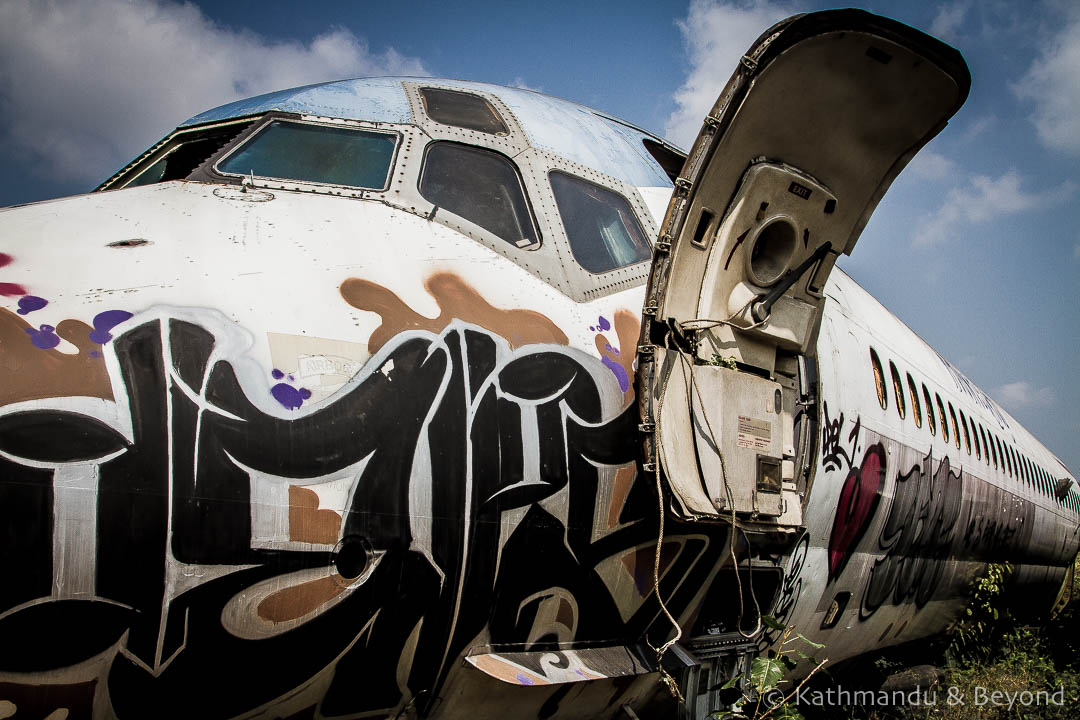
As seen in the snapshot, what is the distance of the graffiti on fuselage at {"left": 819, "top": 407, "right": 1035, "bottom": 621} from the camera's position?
18.8 ft

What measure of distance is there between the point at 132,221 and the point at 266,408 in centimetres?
116

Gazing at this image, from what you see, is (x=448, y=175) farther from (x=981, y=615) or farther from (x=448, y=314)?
(x=981, y=615)

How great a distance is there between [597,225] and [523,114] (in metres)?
0.94

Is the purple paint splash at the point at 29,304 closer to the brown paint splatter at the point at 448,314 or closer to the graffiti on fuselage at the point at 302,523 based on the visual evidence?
the graffiti on fuselage at the point at 302,523

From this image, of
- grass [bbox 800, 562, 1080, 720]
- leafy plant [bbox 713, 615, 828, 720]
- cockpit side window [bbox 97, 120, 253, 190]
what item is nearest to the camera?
leafy plant [bbox 713, 615, 828, 720]

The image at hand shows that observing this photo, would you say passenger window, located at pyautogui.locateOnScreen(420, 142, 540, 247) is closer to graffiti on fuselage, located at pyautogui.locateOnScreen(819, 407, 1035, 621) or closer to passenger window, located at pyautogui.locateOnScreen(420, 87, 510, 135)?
passenger window, located at pyautogui.locateOnScreen(420, 87, 510, 135)

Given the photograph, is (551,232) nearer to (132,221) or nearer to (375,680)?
(132,221)

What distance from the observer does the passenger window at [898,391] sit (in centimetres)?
702

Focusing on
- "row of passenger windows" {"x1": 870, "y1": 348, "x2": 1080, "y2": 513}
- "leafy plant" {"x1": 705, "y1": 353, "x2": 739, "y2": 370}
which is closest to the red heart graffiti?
"row of passenger windows" {"x1": 870, "y1": 348, "x2": 1080, "y2": 513}

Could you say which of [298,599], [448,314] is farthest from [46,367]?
[448,314]

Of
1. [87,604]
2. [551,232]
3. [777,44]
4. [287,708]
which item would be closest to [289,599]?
[287,708]

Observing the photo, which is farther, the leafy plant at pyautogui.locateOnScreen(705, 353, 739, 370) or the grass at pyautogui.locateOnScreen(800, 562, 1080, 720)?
the grass at pyautogui.locateOnScreen(800, 562, 1080, 720)

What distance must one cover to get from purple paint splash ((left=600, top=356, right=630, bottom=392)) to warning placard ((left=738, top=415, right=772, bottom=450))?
32.3 inches

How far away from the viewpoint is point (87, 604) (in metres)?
2.50
